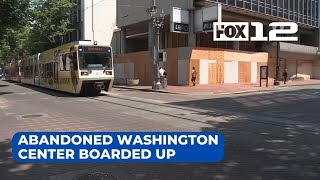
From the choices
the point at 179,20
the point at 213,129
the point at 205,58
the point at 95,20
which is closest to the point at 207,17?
the point at 179,20

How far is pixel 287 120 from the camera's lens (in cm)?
1335

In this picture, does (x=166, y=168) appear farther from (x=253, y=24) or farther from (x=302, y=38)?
(x=302, y=38)

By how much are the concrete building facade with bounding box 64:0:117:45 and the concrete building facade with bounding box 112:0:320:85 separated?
200 inches

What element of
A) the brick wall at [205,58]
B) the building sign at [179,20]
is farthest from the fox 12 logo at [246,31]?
the building sign at [179,20]

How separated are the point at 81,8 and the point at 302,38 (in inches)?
1244

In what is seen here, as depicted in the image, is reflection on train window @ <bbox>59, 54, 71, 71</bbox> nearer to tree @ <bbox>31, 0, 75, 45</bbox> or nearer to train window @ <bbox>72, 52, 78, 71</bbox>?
train window @ <bbox>72, 52, 78, 71</bbox>

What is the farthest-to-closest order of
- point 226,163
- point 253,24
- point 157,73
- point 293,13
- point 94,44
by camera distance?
Result: point 293,13 < point 253,24 < point 157,73 < point 94,44 < point 226,163

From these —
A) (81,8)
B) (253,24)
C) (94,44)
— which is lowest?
(94,44)

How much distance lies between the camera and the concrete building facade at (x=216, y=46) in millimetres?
37000

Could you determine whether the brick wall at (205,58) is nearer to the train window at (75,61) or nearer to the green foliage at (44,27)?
the green foliage at (44,27)

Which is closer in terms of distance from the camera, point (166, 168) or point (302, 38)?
point (166, 168)

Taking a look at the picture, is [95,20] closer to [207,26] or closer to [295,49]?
[207,26]

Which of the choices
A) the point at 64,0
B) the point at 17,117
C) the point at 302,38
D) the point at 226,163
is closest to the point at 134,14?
the point at 64,0

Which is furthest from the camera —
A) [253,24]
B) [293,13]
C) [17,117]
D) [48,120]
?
[293,13]
